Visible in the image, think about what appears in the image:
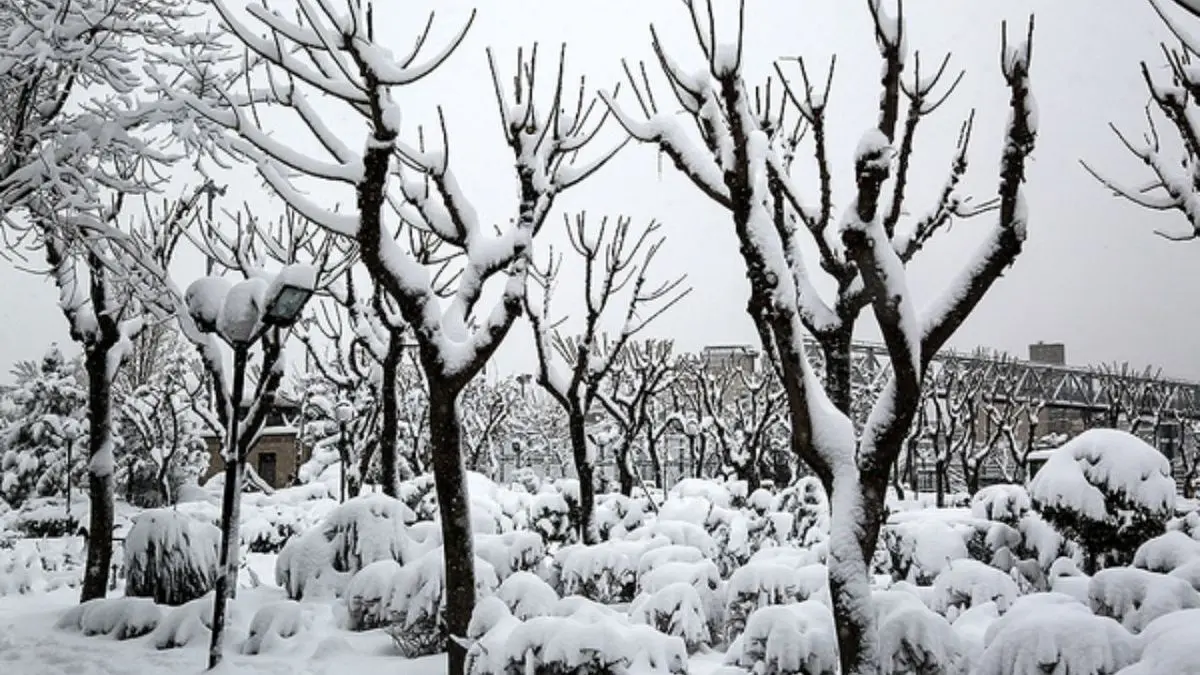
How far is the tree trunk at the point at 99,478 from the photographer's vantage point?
10750 millimetres

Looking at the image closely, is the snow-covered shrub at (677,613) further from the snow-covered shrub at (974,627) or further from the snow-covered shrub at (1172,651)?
the snow-covered shrub at (1172,651)

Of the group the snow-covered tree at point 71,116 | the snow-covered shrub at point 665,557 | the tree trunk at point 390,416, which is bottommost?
the snow-covered shrub at point 665,557

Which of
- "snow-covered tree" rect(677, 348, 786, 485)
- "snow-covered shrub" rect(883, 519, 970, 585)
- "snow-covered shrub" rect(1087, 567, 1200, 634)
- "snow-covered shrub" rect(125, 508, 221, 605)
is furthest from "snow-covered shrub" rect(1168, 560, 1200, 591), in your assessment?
"snow-covered tree" rect(677, 348, 786, 485)

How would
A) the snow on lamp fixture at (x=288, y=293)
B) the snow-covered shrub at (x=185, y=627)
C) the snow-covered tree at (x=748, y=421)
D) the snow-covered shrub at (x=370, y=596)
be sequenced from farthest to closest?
the snow-covered tree at (x=748, y=421), the snow-covered shrub at (x=370, y=596), the snow-covered shrub at (x=185, y=627), the snow on lamp fixture at (x=288, y=293)

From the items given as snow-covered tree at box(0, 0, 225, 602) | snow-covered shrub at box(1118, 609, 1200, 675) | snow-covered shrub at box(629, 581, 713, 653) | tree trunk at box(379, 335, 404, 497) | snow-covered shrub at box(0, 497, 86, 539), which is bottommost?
snow-covered shrub at box(0, 497, 86, 539)

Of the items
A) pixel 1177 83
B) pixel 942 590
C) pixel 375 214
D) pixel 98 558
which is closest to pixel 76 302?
pixel 98 558

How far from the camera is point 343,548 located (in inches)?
446

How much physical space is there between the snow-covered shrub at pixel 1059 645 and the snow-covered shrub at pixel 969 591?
2979mm

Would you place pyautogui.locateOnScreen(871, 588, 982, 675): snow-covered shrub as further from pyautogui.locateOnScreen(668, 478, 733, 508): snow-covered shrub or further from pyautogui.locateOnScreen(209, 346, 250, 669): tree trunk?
pyautogui.locateOnScreen(668, 478, 733, 508): snow-covered shrub

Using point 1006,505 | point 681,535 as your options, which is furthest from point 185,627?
point 1006,505

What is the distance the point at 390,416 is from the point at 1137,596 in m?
9.22

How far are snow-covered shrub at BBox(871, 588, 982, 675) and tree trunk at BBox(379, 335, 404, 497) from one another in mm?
7941

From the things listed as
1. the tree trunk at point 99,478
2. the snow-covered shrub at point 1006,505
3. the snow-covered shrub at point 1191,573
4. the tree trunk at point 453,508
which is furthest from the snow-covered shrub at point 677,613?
the tree trunk at point 99,478

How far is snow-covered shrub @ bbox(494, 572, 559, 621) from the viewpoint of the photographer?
295 inches
